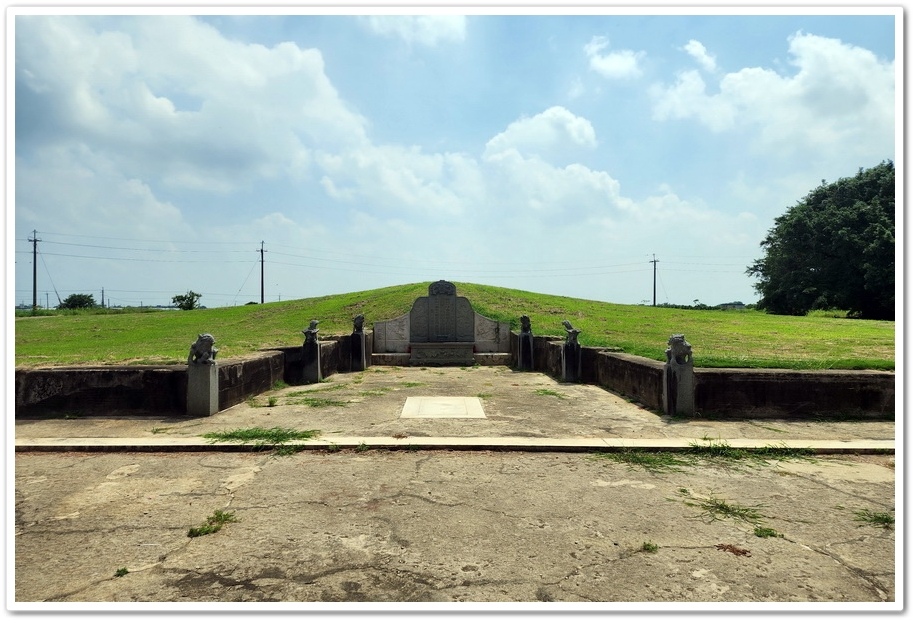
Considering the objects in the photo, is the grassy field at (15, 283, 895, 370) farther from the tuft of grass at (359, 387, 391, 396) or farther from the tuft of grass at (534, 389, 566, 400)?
the tuft of grass at (359, 387, 391, 396)

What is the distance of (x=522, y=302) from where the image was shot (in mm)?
26078

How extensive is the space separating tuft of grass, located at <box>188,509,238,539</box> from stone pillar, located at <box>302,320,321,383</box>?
314 inches

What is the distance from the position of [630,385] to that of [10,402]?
867 centimetres

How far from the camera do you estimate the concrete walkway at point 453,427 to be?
19.3 feet

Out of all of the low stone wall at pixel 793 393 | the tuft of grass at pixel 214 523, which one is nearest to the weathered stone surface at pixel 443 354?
the low stone wall at pixel 793 393

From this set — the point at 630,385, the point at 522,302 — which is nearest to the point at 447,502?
the point at 630,385

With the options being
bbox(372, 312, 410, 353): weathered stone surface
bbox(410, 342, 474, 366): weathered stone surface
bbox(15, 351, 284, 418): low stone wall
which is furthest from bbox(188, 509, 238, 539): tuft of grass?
bbox(372, 312, 410, 353): weathered stone surface

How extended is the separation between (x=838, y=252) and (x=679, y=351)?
3624 centimetres

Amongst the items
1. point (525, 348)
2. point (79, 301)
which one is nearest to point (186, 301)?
point (79, 301)

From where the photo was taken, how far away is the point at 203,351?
7602 mm

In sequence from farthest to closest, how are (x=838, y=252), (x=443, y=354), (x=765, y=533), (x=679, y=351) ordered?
(x=838, y=252), (x=443, y=354), (x=679, y=351), (x=765, y=533)

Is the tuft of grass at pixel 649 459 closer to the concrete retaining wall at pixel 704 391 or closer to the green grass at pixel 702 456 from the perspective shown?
the green grass at pixel 702 456

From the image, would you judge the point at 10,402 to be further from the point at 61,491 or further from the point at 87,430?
the point at 87,430

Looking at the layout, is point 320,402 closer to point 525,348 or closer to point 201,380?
point 201,380
